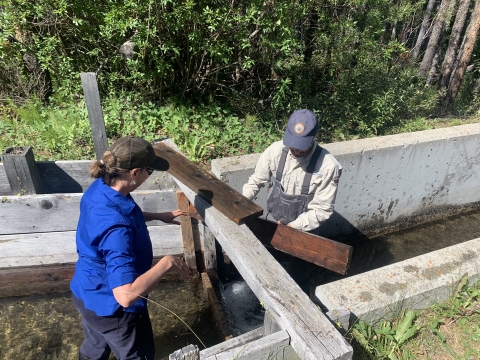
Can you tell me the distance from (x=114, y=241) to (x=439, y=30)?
44.2ft

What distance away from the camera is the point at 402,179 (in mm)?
6082

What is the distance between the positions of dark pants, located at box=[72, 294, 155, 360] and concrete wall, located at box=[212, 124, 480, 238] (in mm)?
2681

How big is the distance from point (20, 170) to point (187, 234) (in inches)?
80.3

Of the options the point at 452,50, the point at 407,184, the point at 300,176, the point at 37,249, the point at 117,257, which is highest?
the point at 117,257

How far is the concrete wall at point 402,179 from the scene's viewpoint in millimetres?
5500

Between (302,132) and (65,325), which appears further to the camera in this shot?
(65,325)

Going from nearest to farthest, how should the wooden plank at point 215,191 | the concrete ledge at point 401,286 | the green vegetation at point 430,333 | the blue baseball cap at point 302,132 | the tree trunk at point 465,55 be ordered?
1. the green vegetation at point 430,333
2. the concrete ledge at point 401,286
3. the wooden plank at point 215,191
4. the blue baseball cap at point 302,132
5. the tree trunk at point 465,55

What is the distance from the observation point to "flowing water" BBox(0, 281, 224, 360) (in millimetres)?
3561

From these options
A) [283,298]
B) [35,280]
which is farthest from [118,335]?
[35,280]

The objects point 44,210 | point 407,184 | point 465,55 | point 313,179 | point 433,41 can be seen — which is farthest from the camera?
point 433,41

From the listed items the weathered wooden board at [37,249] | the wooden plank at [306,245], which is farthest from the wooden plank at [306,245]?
the weathered wooden board at [37,249]

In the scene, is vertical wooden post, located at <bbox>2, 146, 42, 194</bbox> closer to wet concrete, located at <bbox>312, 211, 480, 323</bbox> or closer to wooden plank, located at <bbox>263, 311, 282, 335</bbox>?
wooden plank, located at <bbox>263, 311, 282, 335</bbox>

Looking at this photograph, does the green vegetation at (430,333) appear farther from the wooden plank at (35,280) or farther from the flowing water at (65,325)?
the wooden plank at (35,280)

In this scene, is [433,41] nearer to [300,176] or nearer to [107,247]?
[300,176]
